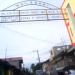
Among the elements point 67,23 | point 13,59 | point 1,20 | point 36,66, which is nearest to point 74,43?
point 67,23

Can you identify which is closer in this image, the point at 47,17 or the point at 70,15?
the point at 70,15

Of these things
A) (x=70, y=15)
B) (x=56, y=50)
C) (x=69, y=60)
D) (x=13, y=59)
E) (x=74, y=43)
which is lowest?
(x=74, y=43)

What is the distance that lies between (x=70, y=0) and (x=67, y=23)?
3.71 feet

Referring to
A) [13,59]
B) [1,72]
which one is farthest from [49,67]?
[1,72]

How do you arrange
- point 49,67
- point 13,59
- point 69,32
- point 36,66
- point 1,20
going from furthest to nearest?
1. point 36,66
2. point 49,67
3. point 13,59
4. point 1,20
5. point 69,32

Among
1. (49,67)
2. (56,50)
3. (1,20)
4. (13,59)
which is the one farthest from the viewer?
(49,67)

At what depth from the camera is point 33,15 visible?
9.12 m

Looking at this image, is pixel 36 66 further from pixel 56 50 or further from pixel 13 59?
pixel 13 59

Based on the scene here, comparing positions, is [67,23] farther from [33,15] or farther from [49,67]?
[49,67]

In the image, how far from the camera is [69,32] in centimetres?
771

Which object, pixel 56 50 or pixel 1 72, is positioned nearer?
pixel 1 72

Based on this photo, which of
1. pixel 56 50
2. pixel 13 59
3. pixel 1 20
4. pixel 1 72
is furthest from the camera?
pixel 56 50

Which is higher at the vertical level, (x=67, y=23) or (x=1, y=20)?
(x=1, y=20)

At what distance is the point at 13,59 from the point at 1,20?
96.4 ft
